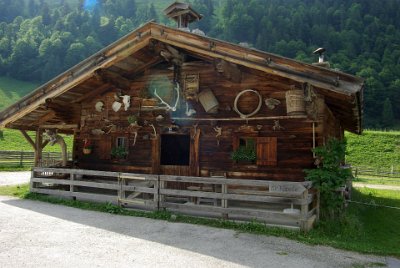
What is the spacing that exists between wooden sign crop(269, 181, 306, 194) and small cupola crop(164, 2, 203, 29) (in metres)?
7.59

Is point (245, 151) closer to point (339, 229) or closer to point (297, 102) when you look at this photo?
point (297, 102)

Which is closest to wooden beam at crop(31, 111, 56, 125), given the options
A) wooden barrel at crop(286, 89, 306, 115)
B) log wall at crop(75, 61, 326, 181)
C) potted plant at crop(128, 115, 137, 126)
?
log wall at crop(75, 61, 326, 181)

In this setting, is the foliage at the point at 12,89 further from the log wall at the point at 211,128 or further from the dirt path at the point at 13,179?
the log wall at the point at 211,128

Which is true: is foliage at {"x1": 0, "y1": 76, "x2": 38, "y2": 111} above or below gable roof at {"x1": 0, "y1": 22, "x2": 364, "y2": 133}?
above

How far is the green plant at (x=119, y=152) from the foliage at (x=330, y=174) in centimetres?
651

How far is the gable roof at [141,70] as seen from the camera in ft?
28.8

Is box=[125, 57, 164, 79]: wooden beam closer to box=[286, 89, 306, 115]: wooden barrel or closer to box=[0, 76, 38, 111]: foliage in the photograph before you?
box=[286, 89, 306, 115]: wooden barrel

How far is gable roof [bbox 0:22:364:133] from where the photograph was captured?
8.78 metres

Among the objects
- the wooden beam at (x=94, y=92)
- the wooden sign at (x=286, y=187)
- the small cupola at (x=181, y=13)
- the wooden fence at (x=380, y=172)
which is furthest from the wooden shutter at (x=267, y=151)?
the wooden fence at (x=380, y=172)

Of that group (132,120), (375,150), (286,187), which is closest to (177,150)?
(132,120)

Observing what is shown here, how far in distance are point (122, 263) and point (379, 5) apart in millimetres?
136624

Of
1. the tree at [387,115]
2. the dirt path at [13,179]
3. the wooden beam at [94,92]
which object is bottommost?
the dirt path at [13,179]

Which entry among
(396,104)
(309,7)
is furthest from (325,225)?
(309,7)

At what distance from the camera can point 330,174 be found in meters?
9.05
